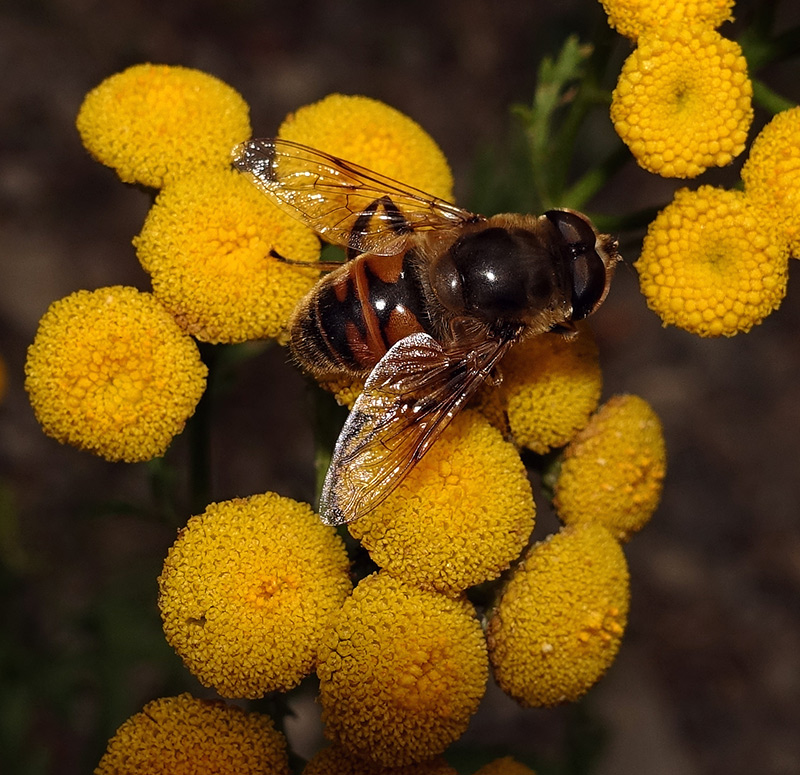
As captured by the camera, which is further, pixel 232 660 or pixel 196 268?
pixel 196 268

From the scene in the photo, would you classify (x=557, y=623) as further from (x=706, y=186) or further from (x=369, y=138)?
(x=369, y=138)

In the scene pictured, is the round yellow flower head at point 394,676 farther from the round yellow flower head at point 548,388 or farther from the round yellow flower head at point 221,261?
the round yellow flower head at point 221,261

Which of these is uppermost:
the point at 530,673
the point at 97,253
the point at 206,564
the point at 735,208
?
the point at 735,208

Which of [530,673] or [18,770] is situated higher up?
[530,673]

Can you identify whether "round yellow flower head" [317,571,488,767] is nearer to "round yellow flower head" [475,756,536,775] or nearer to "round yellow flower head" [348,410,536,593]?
"round yellow flower head" [348,410,536,593]

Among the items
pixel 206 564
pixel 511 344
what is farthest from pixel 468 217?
pixel 206 564

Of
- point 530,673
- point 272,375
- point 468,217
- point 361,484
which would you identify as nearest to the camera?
point 361,484

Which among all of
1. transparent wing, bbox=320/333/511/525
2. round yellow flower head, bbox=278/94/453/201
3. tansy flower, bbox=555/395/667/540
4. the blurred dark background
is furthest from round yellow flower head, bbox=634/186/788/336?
the blurred dark background

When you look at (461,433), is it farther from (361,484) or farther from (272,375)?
(272,375)
